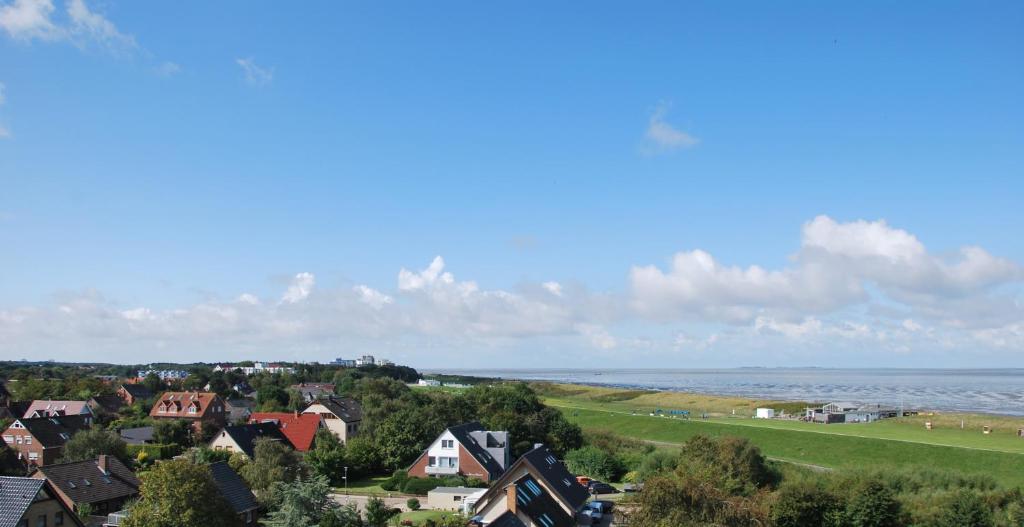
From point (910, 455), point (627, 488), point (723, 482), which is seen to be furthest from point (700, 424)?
point (723, 482)

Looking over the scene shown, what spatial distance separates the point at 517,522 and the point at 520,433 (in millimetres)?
35087

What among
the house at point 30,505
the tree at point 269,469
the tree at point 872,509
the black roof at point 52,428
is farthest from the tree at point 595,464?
the black roof at point 52,428

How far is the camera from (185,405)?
3740 inches

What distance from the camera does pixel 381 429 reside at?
65812mm

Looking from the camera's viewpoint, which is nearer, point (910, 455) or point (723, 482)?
point (723, 482)

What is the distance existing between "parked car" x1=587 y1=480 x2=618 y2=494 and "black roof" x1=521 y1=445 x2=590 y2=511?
7563 mm

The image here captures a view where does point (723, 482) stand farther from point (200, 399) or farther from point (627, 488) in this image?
point (200, 399)

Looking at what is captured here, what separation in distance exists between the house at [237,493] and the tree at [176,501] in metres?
8.50

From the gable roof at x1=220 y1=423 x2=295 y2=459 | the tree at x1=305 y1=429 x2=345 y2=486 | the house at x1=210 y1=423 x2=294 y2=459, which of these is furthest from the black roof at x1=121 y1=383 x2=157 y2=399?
the tree at x1=305 y1=429 x2=345 y2=486

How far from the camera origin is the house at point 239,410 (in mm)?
97831

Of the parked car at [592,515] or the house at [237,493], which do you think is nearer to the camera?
the house at [237,493]

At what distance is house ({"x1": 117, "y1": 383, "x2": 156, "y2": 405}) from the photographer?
121875 mm

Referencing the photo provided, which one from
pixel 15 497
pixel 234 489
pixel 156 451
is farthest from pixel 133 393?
pixel 15 497

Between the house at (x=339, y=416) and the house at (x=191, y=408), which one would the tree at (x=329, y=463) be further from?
the house at (x=191, y=408)
